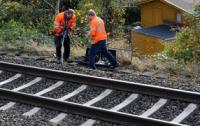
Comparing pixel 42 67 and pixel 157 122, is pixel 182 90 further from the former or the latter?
pixel 42 67

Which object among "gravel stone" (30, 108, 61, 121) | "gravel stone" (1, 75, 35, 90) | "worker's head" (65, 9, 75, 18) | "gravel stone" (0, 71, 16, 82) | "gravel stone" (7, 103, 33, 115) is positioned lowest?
"gravel stone" (30, 108, 61, 121)

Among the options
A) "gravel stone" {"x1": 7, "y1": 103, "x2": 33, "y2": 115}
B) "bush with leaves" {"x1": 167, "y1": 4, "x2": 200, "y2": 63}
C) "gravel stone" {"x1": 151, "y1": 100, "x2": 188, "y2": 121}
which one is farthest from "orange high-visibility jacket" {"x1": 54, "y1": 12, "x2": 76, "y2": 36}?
"gravel stone" {"x1": 151, "y1": 100, "x2": 188, "y2": 121}

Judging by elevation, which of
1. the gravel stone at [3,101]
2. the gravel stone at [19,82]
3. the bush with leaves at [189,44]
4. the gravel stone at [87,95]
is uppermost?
the bush with leaves at [189,44]

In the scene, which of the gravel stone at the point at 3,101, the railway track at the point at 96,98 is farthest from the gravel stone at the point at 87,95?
the gravel stone at the point at 3,101

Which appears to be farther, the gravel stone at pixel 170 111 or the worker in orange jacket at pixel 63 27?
the worker in orange jacket at pixel 63 27

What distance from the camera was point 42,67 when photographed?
39.0 feet

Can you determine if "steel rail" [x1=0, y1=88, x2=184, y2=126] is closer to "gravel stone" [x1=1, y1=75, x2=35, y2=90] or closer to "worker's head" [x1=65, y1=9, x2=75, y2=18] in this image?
"gravel stone" [x1=1, y1=75, x2=35, y2=90]

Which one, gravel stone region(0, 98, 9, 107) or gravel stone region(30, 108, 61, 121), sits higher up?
gravel stone region(0, 98, 9, 107)

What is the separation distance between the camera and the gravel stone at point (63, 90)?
10.4 metres

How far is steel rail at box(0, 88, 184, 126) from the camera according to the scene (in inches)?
333

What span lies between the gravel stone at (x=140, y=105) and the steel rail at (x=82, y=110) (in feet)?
2.00

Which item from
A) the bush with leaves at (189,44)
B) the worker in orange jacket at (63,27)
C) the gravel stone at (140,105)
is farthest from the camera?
the bush with leaves at (189,44)

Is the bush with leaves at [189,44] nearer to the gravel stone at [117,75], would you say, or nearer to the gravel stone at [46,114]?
the gravel stone at [117,75]

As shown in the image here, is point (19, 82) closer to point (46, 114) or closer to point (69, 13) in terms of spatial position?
point (46, 114)
